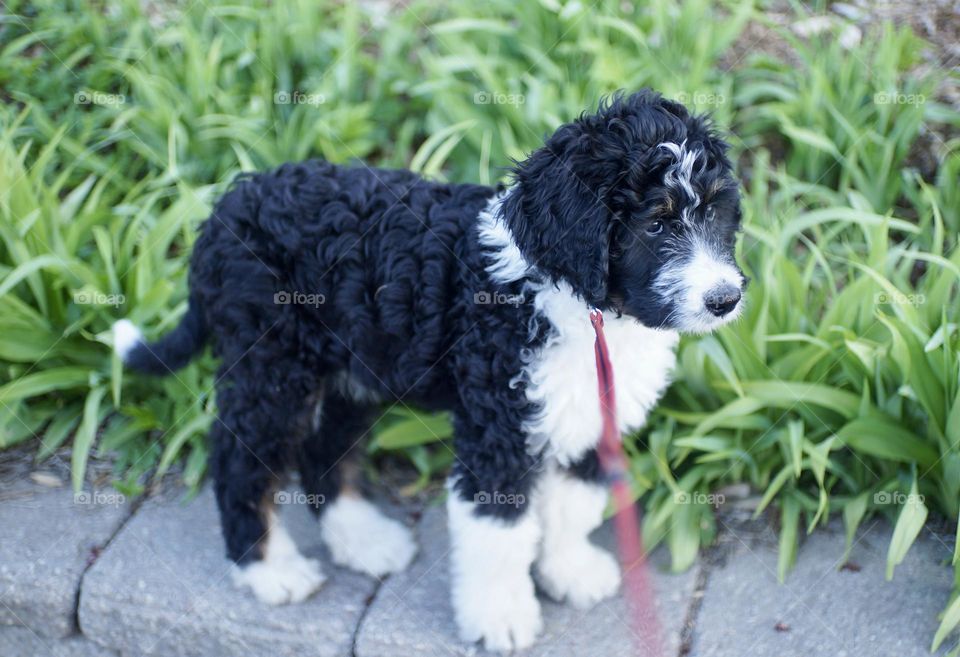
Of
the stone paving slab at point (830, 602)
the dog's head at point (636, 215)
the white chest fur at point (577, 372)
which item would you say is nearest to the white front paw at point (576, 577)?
the stone paving slab at point (830, 602)

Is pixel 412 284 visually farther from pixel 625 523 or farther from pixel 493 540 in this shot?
pixel 625 523

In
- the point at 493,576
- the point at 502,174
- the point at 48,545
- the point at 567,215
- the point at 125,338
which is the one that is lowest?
the point at 48,545

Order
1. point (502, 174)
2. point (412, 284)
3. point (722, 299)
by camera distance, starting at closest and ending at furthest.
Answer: point (722, 299)
point (412, 284)
point (502, 174)

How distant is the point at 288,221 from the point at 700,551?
2.11 meters

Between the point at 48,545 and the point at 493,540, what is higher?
the point at 493,540

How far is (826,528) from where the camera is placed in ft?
11.4

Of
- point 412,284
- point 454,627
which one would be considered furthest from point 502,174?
point 454,627

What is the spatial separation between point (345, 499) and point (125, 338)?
1.14 m

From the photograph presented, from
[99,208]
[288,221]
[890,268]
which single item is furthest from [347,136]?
[890,268]

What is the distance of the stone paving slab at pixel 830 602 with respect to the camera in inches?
121

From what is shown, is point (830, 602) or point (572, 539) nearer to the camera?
point (830, 602)

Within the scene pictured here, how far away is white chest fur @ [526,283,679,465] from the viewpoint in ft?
9.47

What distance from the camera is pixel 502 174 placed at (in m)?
3.19

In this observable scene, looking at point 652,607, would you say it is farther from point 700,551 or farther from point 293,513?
point 293,513
